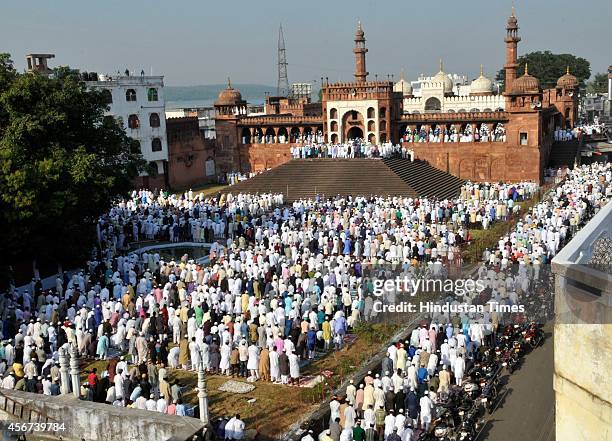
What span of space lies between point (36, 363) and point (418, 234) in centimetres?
1156

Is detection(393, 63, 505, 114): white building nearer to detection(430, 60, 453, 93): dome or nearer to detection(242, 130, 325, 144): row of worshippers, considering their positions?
detection(430, 60, 453, 93): dome

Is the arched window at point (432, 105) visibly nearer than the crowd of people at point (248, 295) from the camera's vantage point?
No

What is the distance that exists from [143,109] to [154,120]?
3.05 feet

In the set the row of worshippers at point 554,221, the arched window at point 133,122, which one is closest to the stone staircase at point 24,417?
the row of worshippers at point 554,221

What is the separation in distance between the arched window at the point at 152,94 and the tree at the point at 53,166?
651 inches

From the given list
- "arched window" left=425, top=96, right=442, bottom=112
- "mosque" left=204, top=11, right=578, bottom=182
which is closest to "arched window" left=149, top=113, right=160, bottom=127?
"mosque" left=204, top=11, right=578, bottom=182

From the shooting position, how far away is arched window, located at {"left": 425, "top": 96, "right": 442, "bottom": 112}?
194 feet

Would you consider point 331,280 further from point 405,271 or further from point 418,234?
point 418,234

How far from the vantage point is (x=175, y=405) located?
10867 mm

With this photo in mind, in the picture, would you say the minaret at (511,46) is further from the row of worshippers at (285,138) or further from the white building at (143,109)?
the white building at (143,109)

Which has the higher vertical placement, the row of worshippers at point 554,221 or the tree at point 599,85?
the tree at point 599,85

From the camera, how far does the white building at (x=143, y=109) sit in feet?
125

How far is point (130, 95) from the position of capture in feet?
127

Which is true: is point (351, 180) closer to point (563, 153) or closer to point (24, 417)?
point (563, 153)
